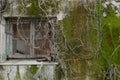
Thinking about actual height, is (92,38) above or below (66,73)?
above

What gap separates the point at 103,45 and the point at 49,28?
2.86ft

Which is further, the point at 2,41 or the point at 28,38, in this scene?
the point at 28,38

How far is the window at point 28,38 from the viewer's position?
4797mm

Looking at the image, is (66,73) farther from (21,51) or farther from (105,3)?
(105,3)

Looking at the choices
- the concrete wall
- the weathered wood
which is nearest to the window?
the weathered wood

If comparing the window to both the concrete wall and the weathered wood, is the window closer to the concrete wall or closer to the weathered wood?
the weathered wood

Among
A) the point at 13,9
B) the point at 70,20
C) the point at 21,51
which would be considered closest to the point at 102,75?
the point at 70,20

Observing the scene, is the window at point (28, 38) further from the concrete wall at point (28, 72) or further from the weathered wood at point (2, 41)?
the concrete wall at point (28, 72)

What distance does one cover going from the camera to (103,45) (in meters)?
4.64

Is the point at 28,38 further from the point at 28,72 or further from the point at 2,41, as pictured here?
the point at 28,72

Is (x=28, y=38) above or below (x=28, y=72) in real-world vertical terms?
above

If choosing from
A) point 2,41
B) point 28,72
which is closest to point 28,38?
point 2,41

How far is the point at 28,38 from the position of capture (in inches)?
190

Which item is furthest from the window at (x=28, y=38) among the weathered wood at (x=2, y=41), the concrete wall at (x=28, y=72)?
the concrete wall at (x=28, y=72)
